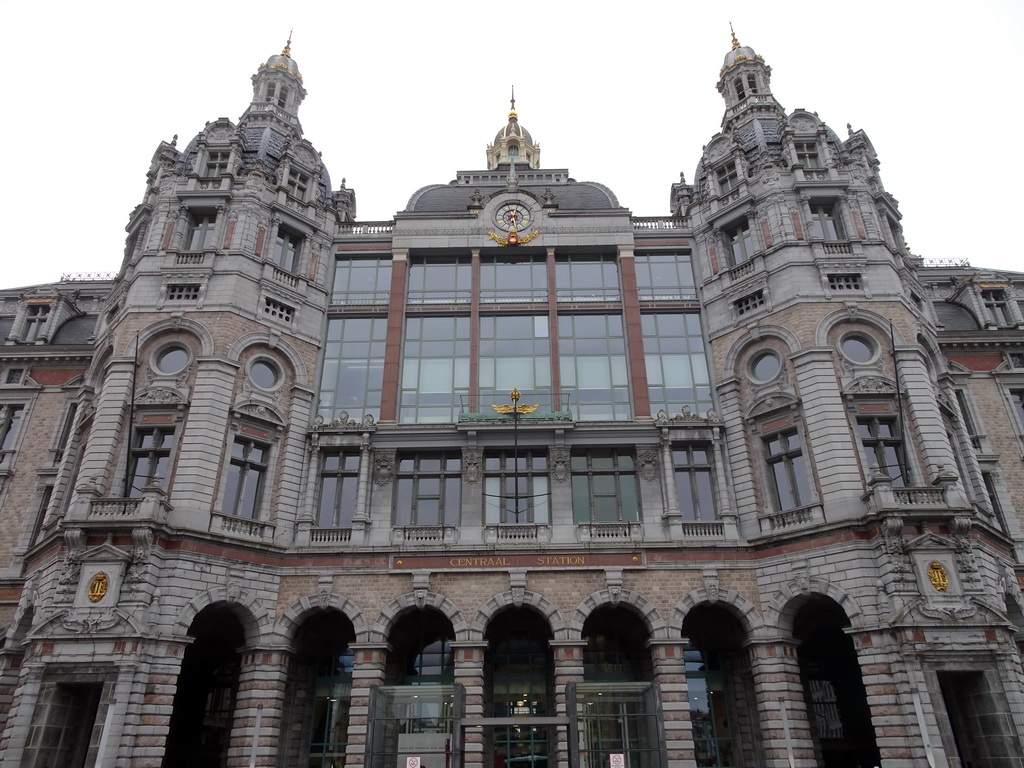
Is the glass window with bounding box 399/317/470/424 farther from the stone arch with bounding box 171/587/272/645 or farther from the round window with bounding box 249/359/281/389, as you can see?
the stone arch with bounding box 171/587/272/645

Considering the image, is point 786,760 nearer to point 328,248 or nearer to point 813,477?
point 813,477

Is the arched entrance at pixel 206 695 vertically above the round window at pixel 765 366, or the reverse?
the round window at pixel 765 366

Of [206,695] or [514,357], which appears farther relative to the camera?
[514,357]

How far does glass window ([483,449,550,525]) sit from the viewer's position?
30.5 m

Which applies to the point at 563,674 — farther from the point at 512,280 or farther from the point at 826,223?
the point at 826,223

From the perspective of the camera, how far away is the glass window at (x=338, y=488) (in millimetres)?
30438

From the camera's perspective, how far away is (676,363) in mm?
34188

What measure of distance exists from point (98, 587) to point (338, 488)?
956 centimetres

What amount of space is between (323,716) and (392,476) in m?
9.90

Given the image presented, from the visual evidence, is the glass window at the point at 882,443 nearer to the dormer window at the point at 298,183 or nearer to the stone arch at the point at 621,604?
the stone arch at the point at 621,604

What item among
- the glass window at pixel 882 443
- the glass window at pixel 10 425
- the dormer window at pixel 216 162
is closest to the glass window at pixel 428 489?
the glass window at pixel 882 443

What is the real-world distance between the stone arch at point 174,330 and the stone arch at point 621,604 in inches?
748

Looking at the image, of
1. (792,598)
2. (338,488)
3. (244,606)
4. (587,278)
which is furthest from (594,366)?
(244,606)

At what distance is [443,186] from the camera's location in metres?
42.0
